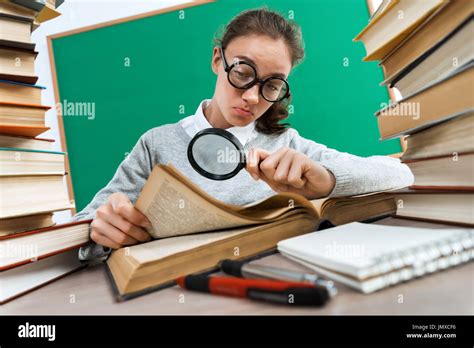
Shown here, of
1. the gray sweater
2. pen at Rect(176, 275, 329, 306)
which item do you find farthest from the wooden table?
the gray sweater

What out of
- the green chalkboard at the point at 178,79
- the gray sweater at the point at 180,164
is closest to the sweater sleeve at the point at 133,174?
the gray sweater at the point at 180,164

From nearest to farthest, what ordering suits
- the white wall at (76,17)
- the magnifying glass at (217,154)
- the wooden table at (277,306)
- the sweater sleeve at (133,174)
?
the wooden table at (277,306) < the magnifying glass at (217,154) < the sweater sleeve at (133,174) < the white wall at (76,17)

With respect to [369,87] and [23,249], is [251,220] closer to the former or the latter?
[23,249]

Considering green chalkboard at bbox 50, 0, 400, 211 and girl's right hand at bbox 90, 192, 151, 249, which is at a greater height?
green chalkboard at bbox 50, 0, 400, 211

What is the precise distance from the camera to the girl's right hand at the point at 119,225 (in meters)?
0.66

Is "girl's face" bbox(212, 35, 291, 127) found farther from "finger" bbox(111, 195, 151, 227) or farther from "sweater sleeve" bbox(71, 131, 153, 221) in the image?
"finger" bbox(111, 195, 151, 227)

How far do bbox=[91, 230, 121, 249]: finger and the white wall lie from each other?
1.95 meters

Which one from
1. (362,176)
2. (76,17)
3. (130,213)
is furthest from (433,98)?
(76,17)

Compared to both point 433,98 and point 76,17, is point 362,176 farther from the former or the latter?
point 76,17

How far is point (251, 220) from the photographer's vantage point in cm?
60

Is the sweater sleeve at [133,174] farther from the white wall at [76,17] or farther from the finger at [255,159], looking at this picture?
the white wall at [76,17]

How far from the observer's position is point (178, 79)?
225 cm

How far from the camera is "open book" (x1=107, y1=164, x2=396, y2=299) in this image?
50 cm

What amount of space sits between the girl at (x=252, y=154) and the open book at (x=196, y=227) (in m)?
0.06
